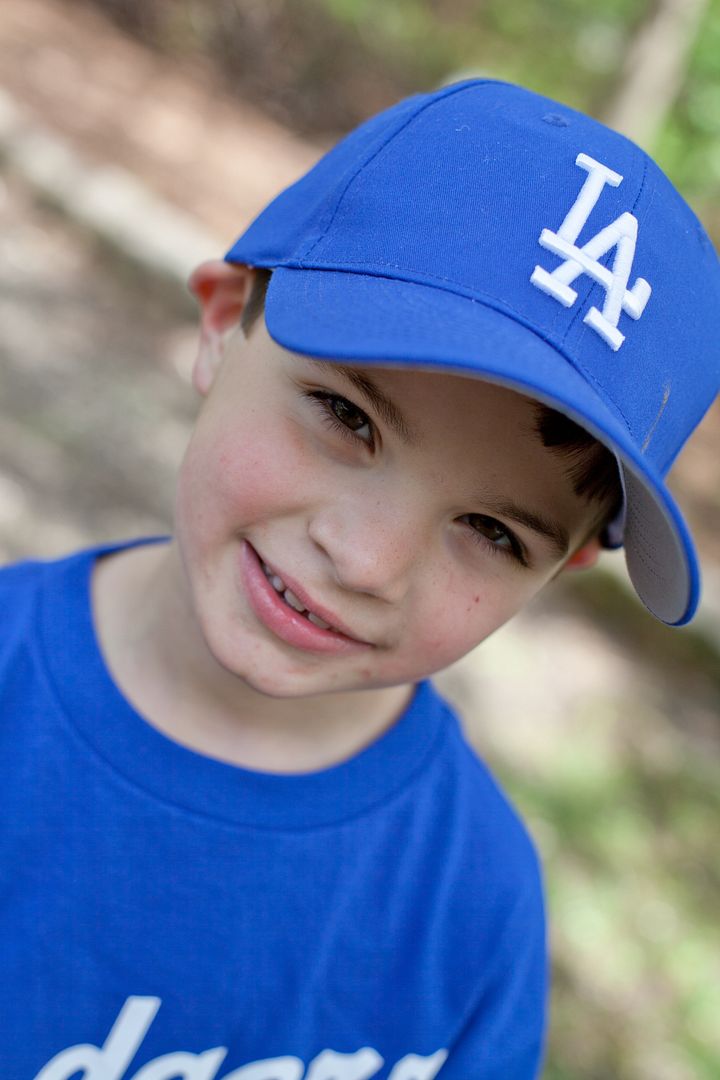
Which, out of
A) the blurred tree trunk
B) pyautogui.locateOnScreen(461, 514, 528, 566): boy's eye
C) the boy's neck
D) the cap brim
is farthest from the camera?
the blurred tree trunk

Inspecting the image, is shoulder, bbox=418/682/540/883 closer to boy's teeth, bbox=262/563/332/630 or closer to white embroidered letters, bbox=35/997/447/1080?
white embroidered letters, bbox=35/997/447/1080

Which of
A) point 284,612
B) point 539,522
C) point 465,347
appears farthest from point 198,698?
point 465,347

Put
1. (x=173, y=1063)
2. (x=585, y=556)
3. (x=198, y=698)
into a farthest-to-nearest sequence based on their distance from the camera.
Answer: (x=585, y=556)
(x=198, y=698)
(x=173, y=1063)

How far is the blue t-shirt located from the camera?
1.33 metres

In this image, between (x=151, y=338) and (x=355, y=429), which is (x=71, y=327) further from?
(x=355, y=429)

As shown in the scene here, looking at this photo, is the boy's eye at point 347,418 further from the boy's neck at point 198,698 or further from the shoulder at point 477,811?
the shoulder at point 477,811

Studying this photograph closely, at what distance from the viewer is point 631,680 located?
3859 millimetres

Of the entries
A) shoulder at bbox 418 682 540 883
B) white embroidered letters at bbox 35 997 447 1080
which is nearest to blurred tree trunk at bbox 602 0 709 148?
shoulder at bbox 418 682 540 883

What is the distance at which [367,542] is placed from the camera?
119 cm

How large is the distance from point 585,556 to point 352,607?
0.45 meters

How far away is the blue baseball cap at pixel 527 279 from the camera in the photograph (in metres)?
1.06

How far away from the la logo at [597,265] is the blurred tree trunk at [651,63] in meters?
5.04

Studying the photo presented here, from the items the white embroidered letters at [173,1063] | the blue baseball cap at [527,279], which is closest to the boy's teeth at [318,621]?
the blue baseball cap at [527,279]

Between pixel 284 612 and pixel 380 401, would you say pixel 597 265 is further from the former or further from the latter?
pixel 284 612
